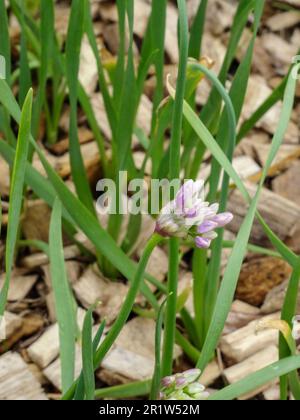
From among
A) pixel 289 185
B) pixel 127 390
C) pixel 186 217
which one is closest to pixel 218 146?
pixel 186 217

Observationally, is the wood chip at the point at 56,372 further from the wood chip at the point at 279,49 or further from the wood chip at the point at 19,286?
the wood chip at the point at 279,49

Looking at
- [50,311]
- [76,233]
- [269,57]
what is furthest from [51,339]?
[269,57]

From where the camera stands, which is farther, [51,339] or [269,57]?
[269,57]

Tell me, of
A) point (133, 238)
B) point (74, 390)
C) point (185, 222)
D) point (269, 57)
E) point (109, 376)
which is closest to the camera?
point (185, 222)

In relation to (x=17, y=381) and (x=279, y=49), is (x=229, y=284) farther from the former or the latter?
(x=279, y=49)

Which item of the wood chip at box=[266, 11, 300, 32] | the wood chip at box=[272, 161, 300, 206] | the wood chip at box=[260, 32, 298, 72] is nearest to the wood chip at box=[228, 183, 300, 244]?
the wood chip at box=[272, 161, 300, 206]

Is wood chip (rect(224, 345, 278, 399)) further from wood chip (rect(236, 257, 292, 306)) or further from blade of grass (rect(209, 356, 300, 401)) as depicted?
blade of grass (rect(209, 356, 300, 401))

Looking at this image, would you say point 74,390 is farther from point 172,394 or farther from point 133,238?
point 133,238
